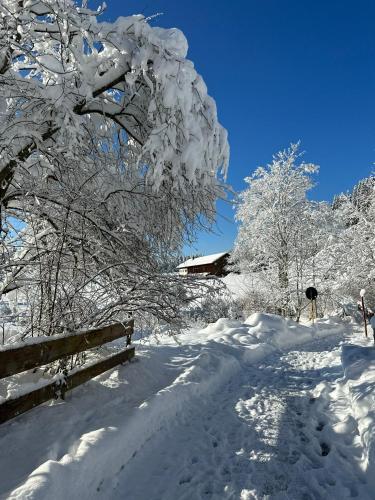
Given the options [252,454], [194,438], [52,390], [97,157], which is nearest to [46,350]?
[52,390]

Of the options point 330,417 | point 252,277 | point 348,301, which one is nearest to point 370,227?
point 348,301

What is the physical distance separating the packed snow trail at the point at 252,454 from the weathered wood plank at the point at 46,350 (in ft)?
4.97

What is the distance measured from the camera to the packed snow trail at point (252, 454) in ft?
10.9

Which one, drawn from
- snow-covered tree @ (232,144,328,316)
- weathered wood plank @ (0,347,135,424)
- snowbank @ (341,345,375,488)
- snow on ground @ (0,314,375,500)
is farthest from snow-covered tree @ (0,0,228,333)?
snow-covered tree @ (232,144,328,316)

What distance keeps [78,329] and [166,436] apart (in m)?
1.93

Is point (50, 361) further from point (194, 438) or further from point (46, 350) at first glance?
point (194, 438)

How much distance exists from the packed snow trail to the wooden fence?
1415 millimetres

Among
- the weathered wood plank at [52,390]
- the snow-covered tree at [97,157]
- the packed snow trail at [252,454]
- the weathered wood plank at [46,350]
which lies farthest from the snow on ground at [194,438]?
the snow-covered tree at [97,157]

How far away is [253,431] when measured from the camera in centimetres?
465

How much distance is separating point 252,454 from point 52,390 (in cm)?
262

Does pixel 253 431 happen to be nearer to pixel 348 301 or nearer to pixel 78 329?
pixel 78 329

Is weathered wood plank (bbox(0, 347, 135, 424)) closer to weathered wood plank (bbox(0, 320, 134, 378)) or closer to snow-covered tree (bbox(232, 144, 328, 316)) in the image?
weathered wood plank (bbox(0, 320, 134, 378))

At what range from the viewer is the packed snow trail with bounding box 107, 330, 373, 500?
332 cm

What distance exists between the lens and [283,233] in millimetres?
22469
